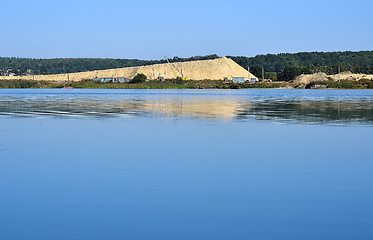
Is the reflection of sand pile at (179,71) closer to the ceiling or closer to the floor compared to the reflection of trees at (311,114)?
closer to the ceiling

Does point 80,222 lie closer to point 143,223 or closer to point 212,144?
point 143,223

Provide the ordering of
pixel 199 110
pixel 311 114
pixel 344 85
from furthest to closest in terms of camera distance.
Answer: pixel 344 85 < pixel 199 110 < pixel 311 114

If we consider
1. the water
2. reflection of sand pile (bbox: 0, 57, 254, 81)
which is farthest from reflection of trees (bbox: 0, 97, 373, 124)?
reflection of sand pile (bbox: 0, 57, 254, 81)

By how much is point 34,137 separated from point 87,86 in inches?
4109

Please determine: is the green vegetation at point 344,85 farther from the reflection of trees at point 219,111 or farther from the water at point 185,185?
the water at point 185,185

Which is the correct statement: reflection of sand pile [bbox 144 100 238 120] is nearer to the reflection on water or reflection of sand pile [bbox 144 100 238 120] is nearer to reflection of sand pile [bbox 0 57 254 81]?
the reflection on water

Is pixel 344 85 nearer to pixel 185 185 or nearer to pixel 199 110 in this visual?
pixel 199 110

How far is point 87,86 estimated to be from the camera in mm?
118688

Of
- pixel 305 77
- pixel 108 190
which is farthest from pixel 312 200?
pixel 305 77

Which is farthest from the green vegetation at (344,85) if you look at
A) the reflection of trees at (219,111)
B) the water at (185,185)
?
the water at (185,185)

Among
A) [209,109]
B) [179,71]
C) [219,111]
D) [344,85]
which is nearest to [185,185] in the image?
[219,111]

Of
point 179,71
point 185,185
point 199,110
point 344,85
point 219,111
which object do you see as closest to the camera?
point 185,185

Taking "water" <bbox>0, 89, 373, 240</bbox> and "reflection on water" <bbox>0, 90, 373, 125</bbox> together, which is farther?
"reflection on water" <bbox>0, 90, 373, 125</bbox>

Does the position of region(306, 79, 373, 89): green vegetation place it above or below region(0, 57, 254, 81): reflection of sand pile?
below
